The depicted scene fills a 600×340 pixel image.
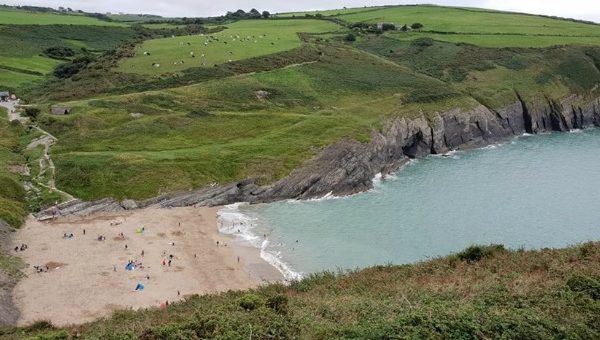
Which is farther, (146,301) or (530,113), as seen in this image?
(530,113)

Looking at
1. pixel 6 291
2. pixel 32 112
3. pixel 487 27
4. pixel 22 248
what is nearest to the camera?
pixel 6 291

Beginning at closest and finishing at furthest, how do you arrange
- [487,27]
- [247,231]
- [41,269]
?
[41,269], [247,231], [487,27]

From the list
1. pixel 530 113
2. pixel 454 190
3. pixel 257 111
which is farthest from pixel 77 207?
pixel 530 113

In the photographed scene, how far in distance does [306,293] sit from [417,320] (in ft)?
33.8

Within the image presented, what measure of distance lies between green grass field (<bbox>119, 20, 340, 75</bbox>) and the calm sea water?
55.1 meters

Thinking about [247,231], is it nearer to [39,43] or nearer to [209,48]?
[209,48]

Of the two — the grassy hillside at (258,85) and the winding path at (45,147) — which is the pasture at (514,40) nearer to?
the grassy hillside at (258,85)

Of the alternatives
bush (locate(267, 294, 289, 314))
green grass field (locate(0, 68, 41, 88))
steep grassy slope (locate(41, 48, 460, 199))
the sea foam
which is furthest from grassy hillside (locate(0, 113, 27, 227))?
bush (locate(267, 294, 289, 314))

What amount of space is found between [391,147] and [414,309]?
7078 cm

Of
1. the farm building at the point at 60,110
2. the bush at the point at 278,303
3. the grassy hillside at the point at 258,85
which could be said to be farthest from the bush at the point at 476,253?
the farm building at the point at 60,110

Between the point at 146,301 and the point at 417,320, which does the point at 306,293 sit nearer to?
the point at 417,320

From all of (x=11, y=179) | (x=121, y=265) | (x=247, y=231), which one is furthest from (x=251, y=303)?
(x=11, y=179)

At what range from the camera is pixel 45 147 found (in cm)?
7731

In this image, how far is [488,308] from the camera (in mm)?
22859
